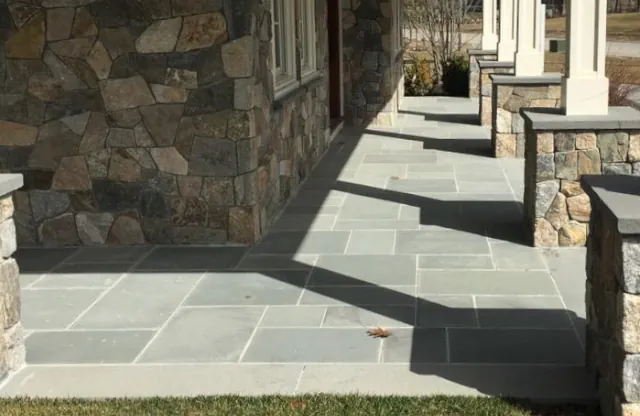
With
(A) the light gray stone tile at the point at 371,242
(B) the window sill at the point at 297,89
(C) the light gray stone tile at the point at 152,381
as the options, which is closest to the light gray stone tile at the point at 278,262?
(A) the light gray stone tile at the point at 371,242

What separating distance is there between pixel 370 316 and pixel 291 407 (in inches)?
46.4

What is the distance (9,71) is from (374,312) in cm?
322

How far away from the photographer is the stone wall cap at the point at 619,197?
3.02 metres

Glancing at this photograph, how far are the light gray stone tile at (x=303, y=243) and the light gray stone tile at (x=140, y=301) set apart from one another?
0.71 metres

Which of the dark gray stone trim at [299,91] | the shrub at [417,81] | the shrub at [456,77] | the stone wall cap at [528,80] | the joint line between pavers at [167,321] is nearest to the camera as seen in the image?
the joint line between pavers at [167,321]

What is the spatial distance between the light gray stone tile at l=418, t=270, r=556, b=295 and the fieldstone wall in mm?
7045

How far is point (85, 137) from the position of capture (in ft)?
20.1

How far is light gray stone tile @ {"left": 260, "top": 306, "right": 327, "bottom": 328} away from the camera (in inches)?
177

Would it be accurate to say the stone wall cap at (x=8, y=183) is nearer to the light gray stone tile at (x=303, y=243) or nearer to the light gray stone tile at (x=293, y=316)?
the light gray stone tile at (x=293, y=316)

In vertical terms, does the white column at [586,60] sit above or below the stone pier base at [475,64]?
above

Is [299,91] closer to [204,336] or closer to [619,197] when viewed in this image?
[204,336]

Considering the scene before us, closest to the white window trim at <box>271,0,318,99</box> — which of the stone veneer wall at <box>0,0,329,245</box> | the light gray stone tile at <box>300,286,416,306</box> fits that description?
the stone veneer wall at <box>0,0,329,245</box>

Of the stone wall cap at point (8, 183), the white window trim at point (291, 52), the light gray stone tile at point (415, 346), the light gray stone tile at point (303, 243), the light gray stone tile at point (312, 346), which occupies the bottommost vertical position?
the light gray stone tile at point (312, 346)

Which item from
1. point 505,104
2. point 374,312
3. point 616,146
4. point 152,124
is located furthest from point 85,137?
point 505,104
